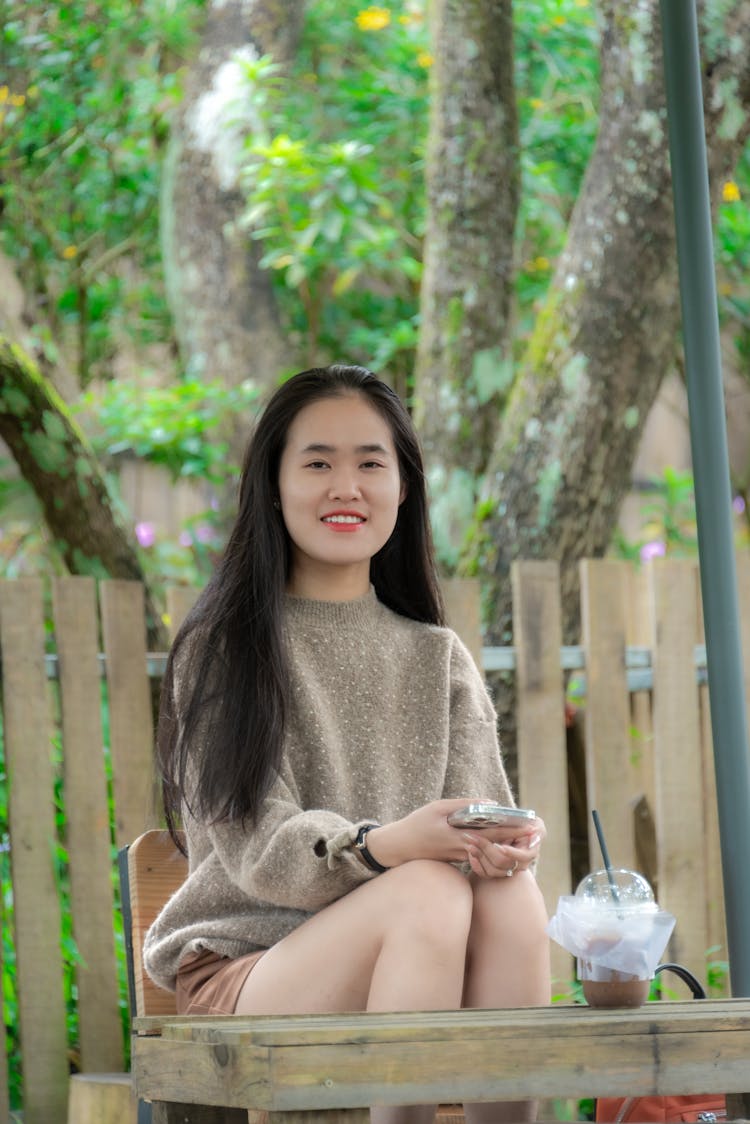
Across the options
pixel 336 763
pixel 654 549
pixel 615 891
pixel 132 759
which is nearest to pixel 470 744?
pixel 336 763

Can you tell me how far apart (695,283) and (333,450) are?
634 mm

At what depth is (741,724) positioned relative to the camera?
2.37m

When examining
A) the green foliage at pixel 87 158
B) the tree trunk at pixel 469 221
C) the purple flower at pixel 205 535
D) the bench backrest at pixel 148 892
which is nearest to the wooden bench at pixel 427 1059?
the bench backrest at pixel 148 892

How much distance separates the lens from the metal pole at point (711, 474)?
92.8 inches

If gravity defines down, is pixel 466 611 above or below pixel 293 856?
above

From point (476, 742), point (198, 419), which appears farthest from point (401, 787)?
point (198, 419)

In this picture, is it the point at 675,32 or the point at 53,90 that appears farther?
the point at 53,90

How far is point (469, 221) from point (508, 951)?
3059 mm

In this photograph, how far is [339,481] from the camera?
2475 millimetres

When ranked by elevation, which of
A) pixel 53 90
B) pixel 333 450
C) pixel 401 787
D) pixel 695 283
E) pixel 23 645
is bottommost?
pixel 401 787

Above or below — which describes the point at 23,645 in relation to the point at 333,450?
below

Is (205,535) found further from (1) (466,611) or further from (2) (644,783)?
(1) (466,611)

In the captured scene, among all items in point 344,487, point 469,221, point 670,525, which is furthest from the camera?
point 670,525

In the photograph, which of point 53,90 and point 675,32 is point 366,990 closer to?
point 675,32
